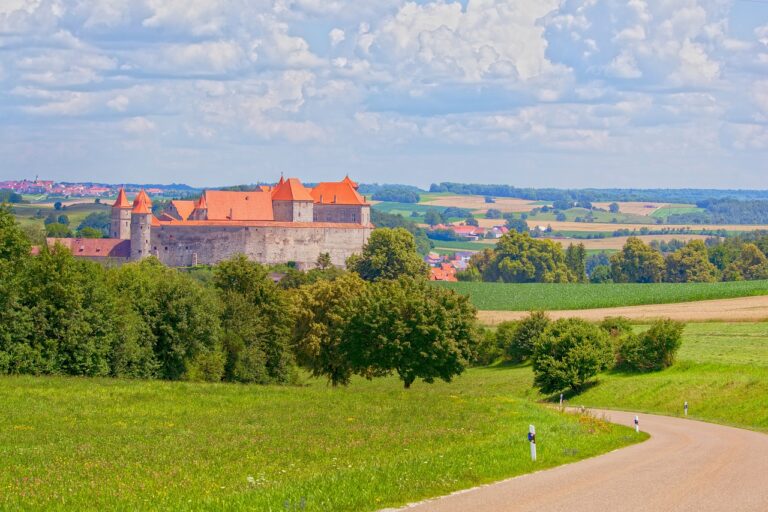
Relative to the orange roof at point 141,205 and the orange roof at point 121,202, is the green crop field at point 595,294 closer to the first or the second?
the orange roof at point 141,205

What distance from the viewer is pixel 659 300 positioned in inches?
3634

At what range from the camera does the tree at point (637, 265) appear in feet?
545

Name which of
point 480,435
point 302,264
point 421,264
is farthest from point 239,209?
point 480,435

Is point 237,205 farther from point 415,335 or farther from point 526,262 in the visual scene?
point 415,335

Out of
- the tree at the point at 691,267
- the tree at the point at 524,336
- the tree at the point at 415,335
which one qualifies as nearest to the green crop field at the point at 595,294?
the tree at the point at 524,336

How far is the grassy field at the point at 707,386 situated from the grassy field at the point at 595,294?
29.9 m

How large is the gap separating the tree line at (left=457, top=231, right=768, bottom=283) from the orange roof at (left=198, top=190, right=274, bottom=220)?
31.5 metres

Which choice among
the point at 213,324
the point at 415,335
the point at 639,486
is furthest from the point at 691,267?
the point at 639,486

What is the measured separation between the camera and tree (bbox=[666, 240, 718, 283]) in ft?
528

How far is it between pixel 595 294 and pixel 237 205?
71.3 m

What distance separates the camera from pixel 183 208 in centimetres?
16412

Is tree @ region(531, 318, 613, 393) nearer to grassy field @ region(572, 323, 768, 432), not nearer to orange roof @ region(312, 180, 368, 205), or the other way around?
grassy field @ region(572, 323, 768, 432)

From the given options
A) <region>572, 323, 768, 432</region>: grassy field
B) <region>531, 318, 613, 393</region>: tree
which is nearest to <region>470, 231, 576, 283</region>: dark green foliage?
<region>572, 323, 768, 432</region>: grassy field

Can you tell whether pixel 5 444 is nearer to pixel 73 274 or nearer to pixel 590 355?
pixel 73 274
